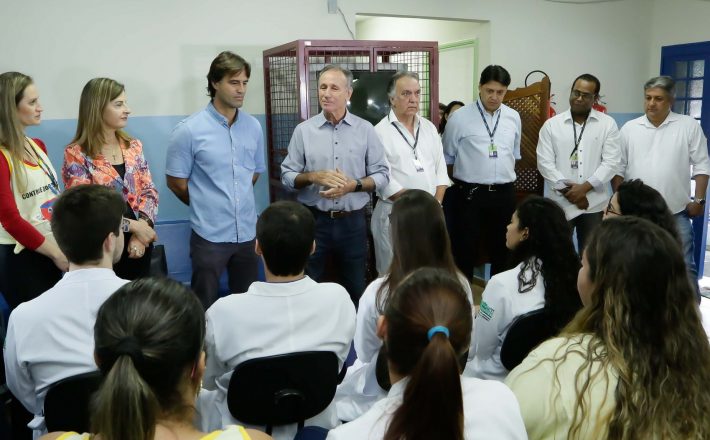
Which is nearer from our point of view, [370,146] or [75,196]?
[75,196]

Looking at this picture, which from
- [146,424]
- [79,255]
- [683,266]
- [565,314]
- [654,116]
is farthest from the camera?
[654,116]

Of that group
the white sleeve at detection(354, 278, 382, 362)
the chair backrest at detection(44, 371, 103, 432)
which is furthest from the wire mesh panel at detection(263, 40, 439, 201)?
the chair backrest at detection(44, 371, 103, 432)

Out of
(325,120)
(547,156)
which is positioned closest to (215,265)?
(325,120)

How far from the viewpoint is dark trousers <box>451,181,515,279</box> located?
3.79 m

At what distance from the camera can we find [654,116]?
375cm

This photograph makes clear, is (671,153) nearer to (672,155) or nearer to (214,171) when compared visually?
(672,155)

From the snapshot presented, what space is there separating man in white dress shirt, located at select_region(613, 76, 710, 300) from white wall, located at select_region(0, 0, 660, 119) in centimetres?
181

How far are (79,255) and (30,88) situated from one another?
3.73 ft

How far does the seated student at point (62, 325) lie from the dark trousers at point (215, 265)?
3.85 ft

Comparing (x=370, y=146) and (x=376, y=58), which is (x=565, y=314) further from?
(x=376, y=58)

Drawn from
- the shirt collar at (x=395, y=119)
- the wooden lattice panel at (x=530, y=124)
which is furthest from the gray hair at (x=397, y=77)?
the wooden lattice panel at (x=530, y=124)

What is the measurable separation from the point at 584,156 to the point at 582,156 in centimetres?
1

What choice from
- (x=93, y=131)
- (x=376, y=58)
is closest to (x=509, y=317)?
(x=93, y=131)

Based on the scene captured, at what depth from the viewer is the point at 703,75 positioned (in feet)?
17.7
